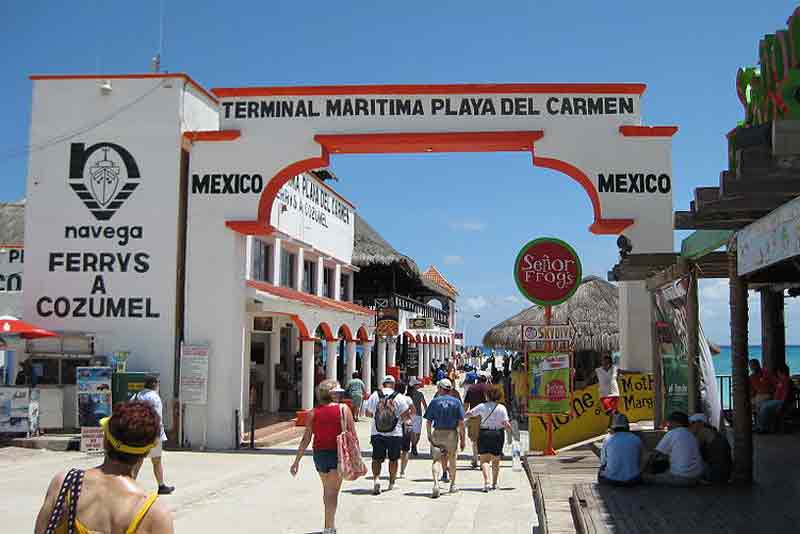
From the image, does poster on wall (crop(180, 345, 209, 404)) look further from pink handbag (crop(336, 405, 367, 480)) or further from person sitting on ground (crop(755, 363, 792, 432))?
person sitting on ground (crop(755, 363, 792, 432))

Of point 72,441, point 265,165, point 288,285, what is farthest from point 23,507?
point 288,285

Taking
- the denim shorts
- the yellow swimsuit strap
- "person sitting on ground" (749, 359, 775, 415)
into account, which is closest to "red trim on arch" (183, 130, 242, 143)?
Answer: the denim shorts

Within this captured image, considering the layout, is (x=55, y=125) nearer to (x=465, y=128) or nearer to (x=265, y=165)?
(x=265, y=165)

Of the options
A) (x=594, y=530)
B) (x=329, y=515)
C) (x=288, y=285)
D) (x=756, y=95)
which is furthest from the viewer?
(x=288, y=285)

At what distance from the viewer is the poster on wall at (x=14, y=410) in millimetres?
15445

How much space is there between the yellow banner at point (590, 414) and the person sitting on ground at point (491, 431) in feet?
4.68

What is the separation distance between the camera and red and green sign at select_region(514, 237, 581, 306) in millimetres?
11562

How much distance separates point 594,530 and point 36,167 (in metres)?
14.1

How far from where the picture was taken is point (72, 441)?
15.4 metres

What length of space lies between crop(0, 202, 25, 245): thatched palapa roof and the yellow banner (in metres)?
18.5

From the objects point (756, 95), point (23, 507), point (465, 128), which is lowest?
point (23, 507)

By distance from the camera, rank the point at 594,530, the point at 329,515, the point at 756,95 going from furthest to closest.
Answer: the point at 756,95 < the point at 329,515 < the point at 594,530

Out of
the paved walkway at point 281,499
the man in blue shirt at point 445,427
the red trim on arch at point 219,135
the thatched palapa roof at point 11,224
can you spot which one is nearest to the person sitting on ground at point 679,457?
the paved walkway at point 281,499

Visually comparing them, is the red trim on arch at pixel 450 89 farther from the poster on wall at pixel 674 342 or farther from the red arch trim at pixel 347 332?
the red arch trim at pixel 347 332
